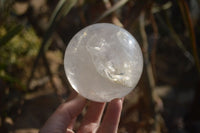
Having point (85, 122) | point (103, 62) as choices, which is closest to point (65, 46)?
point (85, 122)

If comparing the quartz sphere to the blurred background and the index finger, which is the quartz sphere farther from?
the blurred background

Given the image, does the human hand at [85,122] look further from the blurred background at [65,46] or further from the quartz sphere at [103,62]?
the blurred background at [65,46]

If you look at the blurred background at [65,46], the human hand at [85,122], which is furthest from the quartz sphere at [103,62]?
the blurred background at [65,46]

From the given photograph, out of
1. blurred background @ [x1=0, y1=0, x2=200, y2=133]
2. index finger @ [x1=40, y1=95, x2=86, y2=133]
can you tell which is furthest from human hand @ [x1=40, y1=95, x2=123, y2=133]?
blurred background @ [x1=0, y1=0, x2=200, y2=133]

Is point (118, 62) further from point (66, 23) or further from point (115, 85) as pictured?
point (66, 23)

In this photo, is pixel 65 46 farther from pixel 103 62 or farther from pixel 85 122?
pixel 103 62
